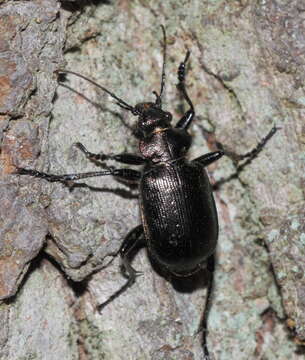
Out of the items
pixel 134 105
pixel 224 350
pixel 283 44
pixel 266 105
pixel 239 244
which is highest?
pixel 283 44

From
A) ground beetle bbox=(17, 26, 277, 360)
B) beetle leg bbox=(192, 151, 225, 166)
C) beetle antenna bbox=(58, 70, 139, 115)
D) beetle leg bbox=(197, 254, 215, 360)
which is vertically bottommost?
beetle leg bbox=(197, 254, 215, 360)

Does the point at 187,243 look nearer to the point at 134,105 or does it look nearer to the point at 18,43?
the point at 134,105

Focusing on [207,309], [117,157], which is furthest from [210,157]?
[207,309]

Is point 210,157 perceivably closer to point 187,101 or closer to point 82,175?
point 187,101

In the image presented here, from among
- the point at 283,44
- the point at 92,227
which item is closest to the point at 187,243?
the point at 92,227

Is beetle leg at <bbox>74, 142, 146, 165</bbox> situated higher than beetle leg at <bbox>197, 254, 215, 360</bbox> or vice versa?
beetle leg at <bbox>74, 142, 146, 165</bbox>

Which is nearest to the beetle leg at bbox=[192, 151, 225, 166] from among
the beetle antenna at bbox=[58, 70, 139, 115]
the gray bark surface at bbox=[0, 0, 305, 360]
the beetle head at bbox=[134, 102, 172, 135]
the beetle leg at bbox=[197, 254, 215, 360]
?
the gray bark surface at bbox=[0, 0, 305, 360]

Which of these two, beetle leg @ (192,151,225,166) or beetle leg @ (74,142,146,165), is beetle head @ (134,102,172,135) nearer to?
beetle leg @ (74,142,146,165)
